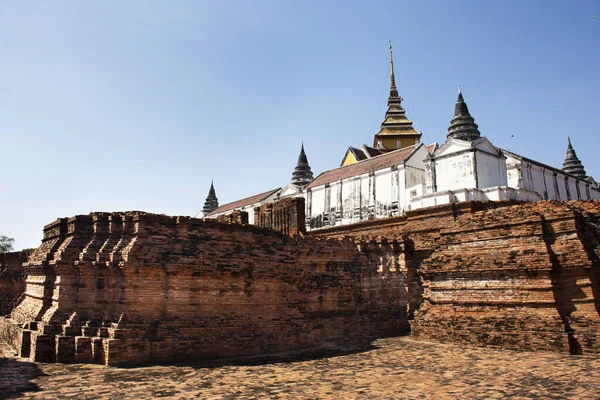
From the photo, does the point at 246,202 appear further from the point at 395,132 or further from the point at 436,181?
the point at 436,181

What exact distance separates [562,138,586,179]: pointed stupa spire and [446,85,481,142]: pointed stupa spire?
1843cm

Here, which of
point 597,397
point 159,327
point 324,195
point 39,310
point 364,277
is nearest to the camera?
point 597,397

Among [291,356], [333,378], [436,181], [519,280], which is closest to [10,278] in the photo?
[291,356]

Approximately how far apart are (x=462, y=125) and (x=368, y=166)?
8.44 meters

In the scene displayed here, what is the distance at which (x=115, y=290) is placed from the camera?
35.0ft

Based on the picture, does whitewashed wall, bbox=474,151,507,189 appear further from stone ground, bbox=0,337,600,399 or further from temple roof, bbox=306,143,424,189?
stone ground, bbox=0,337,600,399

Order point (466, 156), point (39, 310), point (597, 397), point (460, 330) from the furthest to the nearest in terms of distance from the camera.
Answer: point (466, 156), point (460, 330), point (39, 310), point (597, 397)

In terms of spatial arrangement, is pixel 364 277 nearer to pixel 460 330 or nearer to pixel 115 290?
pixel 460 330

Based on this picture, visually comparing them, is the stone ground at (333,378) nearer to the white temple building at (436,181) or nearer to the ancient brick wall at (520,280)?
the ancient brick wall at (520,280)

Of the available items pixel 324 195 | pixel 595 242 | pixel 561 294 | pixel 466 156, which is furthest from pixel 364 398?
pixel 324 195

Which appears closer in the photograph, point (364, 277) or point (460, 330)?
point (460, 330)

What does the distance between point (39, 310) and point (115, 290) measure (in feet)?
7.66

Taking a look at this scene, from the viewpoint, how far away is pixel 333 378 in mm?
8961

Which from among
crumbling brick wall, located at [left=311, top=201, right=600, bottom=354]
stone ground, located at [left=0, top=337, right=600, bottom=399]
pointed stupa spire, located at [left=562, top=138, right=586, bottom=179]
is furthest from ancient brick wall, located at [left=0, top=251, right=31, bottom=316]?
pointed stupa spire, located at [left=562, top=138, right=586, bottom=179]
